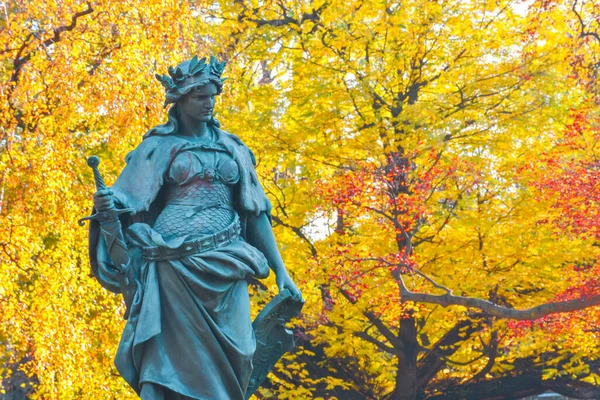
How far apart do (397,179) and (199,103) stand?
36.1 ft

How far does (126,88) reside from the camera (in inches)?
534

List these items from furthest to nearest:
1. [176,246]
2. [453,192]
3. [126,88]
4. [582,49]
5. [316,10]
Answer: [316,10] → [453,192] → [582,49] → [126,88] → [176,246]

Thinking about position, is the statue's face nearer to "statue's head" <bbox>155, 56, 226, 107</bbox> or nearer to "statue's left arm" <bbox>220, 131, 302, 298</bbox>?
"statue's head" <bbox>155, 56, 226, 107</bbox>

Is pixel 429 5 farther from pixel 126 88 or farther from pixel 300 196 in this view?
pixel 126 88

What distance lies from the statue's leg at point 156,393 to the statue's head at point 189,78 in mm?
1555

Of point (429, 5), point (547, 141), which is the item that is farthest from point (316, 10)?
point (547, 141)

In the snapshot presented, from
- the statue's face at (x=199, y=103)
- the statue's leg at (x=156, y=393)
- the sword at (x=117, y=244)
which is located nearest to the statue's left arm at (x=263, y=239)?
the statue's face at (x=199, y=103)

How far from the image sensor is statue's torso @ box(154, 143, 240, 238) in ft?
19.1

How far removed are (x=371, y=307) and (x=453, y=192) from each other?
86.8 inches

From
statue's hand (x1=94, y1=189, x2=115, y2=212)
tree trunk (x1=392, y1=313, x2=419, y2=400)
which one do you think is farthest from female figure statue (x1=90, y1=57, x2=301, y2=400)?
tree trunk (x1=392, y1=313, x2=419, y2=400)

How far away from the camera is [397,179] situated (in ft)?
55.2

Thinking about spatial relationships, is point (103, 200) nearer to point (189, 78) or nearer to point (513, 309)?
point (189, 78)

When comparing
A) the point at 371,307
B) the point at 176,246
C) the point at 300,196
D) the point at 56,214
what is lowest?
the point at 176,246

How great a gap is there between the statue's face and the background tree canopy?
7.87 meters
